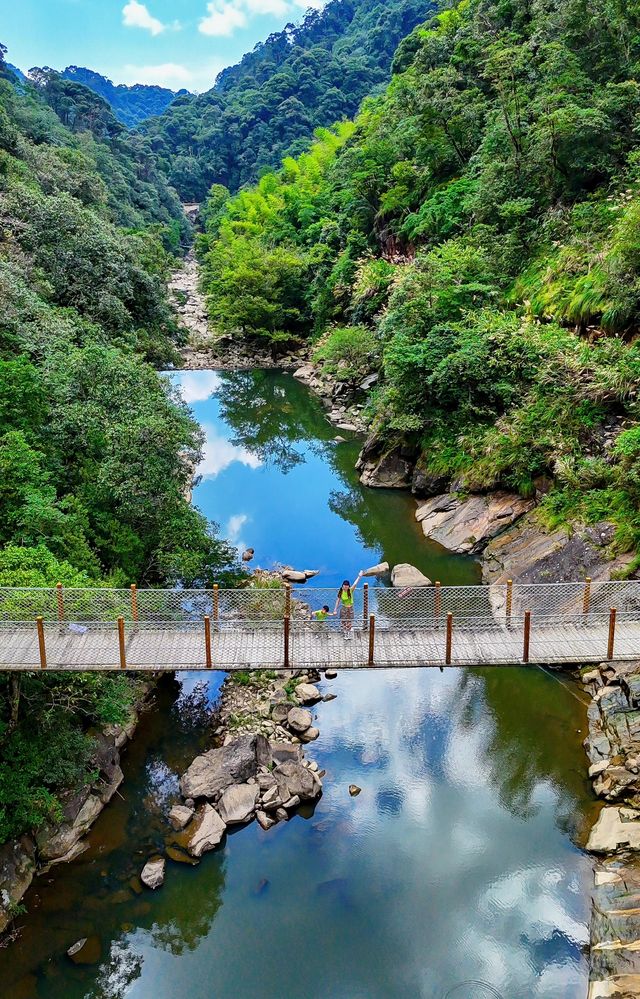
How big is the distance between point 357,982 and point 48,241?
2505 centimetres

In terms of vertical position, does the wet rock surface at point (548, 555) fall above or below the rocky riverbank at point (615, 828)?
above

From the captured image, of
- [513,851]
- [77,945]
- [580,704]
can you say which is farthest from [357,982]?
[580,704]

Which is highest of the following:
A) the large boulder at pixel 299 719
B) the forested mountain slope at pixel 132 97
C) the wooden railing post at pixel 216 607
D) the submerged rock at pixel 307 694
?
the forested mountain slope at pixel 132 97

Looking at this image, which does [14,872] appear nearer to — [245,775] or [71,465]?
[245,775]

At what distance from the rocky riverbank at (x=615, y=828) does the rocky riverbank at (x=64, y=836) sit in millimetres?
7668

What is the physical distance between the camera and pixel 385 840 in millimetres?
11062

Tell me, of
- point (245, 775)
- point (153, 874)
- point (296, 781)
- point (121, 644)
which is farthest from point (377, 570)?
point (153, 874)

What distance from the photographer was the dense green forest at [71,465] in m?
10.7

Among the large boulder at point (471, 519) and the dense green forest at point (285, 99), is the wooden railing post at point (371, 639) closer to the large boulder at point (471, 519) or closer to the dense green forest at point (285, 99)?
the large boulder at point (471, 519)

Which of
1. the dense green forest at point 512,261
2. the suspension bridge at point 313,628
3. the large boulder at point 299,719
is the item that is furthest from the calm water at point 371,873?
the dense green forest at point 512,261

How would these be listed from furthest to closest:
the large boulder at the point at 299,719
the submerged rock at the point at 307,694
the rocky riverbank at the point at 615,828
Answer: the submerged rock at the point at 307,694 < the large boulder at the point at 299,719 < the rocky riverbank at the point at 615,828

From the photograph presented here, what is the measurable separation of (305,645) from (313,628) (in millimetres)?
299

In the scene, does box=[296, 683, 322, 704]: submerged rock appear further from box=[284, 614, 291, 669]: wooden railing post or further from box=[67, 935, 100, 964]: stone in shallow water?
box=[67, 935, 100, 964]: stone in shallow water

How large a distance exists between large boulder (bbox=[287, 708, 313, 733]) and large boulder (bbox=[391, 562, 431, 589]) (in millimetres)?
5108
